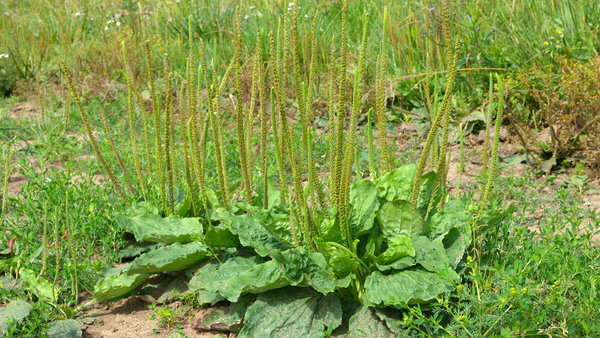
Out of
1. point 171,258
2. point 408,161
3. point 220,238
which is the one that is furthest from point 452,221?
point 408,161

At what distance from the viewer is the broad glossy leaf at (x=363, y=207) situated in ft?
7.53

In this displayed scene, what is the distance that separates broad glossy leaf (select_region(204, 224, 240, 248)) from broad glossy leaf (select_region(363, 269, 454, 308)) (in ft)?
2.31

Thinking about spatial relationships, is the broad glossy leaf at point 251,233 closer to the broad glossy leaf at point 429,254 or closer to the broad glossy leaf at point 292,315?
the broad glossy leaf at point 292,315

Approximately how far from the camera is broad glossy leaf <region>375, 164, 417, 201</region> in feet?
7.95

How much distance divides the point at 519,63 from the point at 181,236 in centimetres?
319

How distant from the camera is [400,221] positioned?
7.34 feet

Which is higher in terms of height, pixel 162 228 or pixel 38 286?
pixel 162 228

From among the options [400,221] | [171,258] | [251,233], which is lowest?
[171,258]

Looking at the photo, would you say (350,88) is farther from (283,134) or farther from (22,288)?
(22,288)

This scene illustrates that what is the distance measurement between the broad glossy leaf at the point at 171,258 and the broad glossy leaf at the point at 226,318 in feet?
0.95

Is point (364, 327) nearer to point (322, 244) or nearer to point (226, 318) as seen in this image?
point (322, 244)

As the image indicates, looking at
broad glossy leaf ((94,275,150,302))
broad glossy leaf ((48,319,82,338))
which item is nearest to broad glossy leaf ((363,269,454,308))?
broad glossy leaf ((94,275,150,302))

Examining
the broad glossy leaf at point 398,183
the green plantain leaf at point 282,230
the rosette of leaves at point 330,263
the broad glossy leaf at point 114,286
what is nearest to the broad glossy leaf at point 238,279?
the rosette of leaves at point 330,263

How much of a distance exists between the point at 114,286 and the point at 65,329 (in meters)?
0.27
